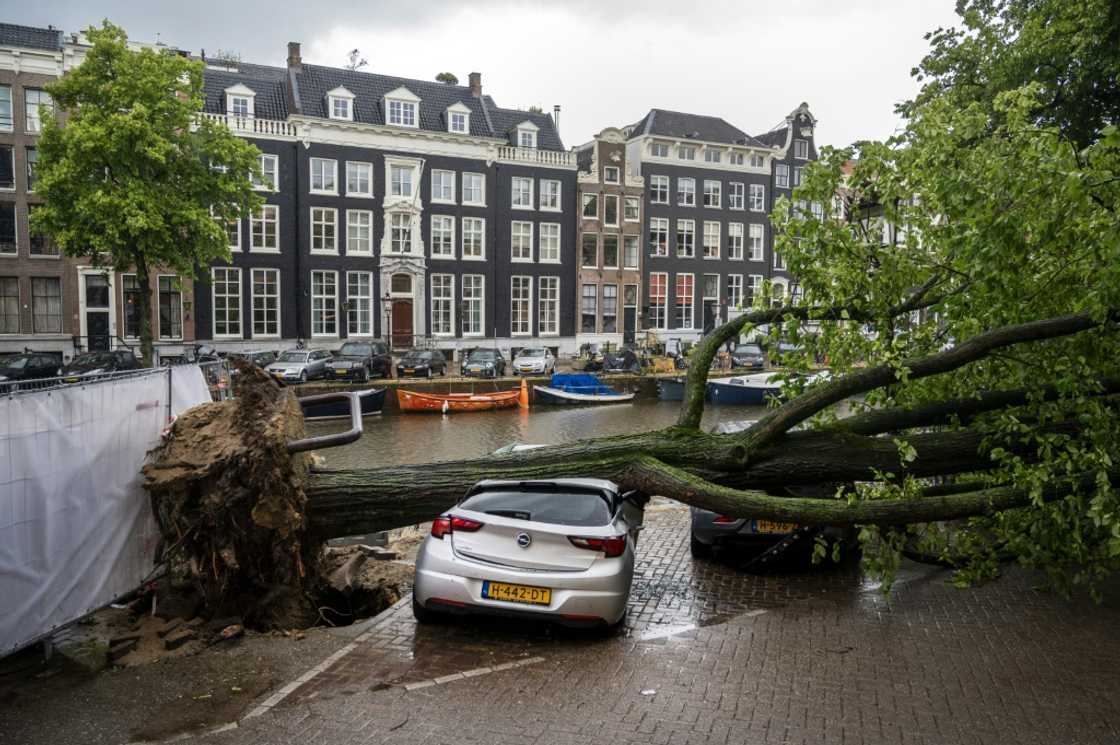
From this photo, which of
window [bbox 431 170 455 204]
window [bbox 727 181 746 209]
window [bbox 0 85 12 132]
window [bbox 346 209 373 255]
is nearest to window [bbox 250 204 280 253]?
window [bbox 346 209 373 255]

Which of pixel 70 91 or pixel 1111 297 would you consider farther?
pixel 70 91

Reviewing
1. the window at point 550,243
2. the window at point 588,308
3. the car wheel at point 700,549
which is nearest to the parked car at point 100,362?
the window at point 550,243

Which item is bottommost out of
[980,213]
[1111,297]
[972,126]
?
[1111,297]

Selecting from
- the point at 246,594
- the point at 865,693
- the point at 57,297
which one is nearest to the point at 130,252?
the point at 57,297

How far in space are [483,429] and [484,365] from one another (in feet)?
28.9

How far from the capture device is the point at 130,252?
105 feet

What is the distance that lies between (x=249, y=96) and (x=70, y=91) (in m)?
15.5

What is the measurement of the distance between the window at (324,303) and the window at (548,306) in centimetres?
1228

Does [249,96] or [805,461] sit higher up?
[249,96]

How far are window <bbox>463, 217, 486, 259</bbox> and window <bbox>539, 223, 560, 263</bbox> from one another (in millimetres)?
3892

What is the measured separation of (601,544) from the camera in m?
7.20

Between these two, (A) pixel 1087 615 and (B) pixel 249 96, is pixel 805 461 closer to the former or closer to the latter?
(A) pixel 1087 615

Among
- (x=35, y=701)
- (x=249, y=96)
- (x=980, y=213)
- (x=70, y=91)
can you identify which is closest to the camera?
(x=35, y=701)

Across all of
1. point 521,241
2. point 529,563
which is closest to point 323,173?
point 521,241
